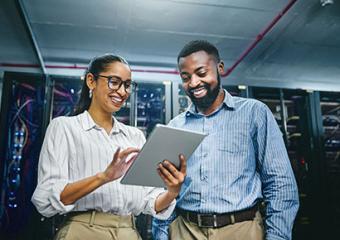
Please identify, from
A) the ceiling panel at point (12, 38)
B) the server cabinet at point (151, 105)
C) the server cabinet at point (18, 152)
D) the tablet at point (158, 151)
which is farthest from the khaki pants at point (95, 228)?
the ceiling panel at point (12, 38)

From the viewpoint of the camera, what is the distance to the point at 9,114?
8.75 feet

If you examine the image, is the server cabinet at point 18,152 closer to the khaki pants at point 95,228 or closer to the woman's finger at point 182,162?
the khaki pants at point 95,228

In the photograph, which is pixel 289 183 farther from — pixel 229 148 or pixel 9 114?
pixel 9 114

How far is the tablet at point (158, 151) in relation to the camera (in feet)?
3.39

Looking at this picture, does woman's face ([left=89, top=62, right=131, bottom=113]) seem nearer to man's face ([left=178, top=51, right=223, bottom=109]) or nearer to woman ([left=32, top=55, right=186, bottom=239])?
woman ([left=32, top=55, right=186, bottom=239])

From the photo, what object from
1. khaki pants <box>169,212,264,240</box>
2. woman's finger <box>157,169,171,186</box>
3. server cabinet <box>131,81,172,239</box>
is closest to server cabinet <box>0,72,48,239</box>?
server cabinet <box>131,81,172,239</box>

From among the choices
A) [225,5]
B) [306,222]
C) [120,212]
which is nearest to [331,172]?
[306,222]

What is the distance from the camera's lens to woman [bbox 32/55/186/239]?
3.58 feet

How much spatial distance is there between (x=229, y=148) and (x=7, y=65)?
3.71 meters

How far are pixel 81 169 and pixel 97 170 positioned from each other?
0.06 m

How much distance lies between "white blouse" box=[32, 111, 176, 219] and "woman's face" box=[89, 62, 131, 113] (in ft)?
0.30

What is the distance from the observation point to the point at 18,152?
2.73 m

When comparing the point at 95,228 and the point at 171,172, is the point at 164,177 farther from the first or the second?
the point at 95,228

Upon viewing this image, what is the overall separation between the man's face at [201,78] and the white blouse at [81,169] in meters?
0.48
